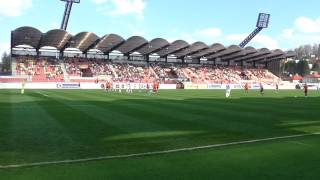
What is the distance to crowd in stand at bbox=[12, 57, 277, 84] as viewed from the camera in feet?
292

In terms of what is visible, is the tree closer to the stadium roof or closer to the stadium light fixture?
the stadium light fixture

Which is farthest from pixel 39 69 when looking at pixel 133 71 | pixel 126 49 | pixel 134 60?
pixel 134 60

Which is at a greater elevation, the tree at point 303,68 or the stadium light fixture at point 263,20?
the stadium light fixture at point 263,20

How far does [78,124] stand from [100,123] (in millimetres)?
976

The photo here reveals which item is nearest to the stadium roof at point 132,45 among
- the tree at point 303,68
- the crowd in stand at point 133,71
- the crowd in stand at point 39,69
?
the crowd in stand at point 133,71

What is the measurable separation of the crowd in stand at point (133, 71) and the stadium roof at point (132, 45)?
3.20m

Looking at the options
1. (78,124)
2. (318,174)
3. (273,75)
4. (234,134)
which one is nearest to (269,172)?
(318,174)

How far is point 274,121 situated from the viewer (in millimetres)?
20359

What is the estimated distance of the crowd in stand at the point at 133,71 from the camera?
89.1 meters

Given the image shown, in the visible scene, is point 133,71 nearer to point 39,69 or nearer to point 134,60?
point 134,60

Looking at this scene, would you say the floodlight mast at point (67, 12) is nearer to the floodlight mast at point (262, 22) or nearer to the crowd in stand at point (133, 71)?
the crowd in stand at point (133, 71)

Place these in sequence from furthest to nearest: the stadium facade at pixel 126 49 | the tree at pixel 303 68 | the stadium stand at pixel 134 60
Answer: the tree at pixel 303 68 → the stadium facade at pixel 126 49 → the stadium stand at pixel 134 60

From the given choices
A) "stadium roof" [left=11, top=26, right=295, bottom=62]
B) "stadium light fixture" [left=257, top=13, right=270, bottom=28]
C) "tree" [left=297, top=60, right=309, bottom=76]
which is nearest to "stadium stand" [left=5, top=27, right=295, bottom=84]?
"stadium roof" [left=11, top=26, right=295, bottom=62]

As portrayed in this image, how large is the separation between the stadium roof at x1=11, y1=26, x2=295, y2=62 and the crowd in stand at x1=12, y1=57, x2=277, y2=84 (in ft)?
10.5
